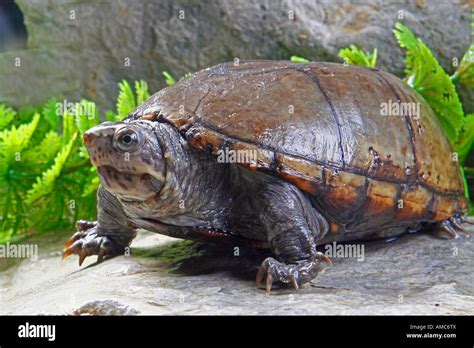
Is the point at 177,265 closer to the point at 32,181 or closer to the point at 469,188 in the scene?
the point at 32,181

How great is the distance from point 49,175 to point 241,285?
1.95 meters

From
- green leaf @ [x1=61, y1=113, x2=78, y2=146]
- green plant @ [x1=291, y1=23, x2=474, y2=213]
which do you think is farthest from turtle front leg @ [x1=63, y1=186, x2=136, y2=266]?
green plant @ [x1=291, y1=23, x2=474, y2=213]

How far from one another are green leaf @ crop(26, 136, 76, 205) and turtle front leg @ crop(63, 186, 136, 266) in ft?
2.93

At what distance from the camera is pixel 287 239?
2.26 m

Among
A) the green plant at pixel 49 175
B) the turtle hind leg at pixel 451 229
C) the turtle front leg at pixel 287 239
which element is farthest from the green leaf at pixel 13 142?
the turtle hind leg at pixel 451 229

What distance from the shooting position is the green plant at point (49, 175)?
12.3 feet

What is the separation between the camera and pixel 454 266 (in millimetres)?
2463

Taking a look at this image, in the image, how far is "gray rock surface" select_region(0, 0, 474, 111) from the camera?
4.54m

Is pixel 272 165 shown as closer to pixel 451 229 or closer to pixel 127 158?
pixel 127 158

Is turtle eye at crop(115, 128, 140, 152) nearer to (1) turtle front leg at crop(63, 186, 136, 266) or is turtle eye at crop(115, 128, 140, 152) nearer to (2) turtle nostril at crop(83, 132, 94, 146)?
(2) turtle nostril at crop(83, 132, 94, 146)

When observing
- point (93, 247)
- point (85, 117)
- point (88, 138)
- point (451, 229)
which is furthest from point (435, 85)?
point (88, 138)

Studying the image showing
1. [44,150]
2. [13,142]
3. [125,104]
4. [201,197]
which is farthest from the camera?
[44,150]

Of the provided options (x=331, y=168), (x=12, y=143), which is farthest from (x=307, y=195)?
(x=12, y=143)

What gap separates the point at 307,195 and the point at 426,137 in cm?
84
